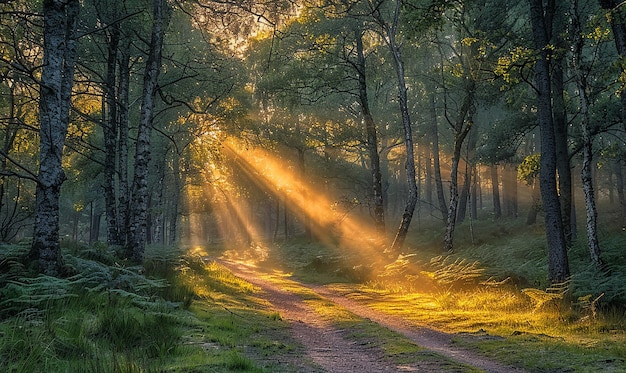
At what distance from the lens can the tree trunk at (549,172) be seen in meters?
9.99

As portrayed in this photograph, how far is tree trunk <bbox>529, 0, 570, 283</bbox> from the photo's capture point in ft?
32.8

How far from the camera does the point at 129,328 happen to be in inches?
219

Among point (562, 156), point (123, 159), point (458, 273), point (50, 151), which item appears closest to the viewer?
point (50, 151)

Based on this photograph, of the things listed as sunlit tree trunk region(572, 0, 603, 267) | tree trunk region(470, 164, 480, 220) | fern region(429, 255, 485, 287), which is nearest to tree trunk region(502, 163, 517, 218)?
tree trunk region(470, 164, 480, 220)

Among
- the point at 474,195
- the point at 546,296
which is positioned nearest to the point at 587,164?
the point at 546,296

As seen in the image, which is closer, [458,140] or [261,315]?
[261,315]

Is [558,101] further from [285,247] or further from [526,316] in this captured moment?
[285,247]

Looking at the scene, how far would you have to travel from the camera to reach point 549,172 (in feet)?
33.1

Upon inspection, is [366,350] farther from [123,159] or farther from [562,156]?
[562,156]

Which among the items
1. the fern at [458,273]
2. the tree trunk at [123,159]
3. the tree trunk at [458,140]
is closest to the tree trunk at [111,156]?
the tree trunk at [123,159]

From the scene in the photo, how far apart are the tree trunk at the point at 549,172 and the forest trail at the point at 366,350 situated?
4.14 meters

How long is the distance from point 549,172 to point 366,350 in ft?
22.7

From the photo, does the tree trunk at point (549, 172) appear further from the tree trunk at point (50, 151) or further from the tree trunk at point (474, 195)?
the tree trunk at point (474, 195)

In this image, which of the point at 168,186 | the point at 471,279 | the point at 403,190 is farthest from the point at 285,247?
the point at 471,279
